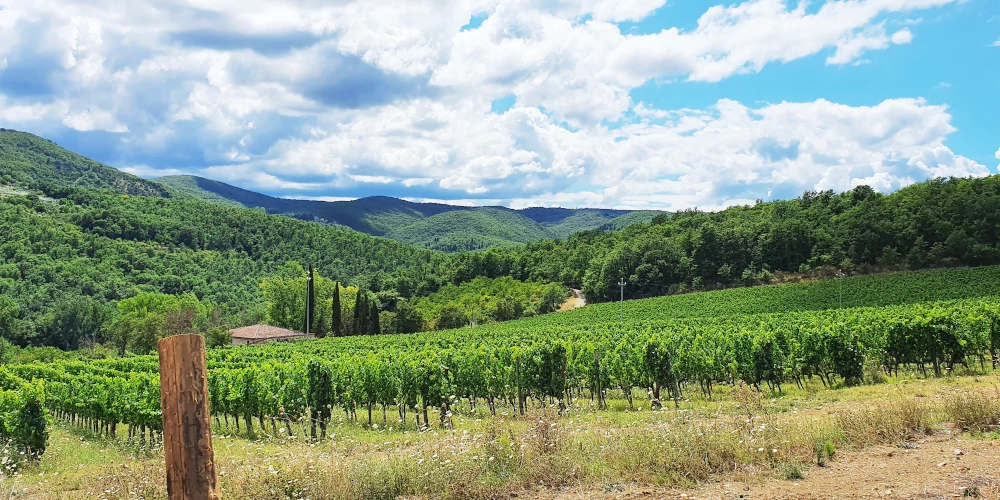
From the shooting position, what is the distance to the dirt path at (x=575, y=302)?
86088 millimetres

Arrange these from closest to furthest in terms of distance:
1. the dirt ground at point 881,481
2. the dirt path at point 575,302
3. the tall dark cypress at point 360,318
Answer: the dirt ground at point 881,481 < the tall dark cypress at point 360,318 < the dirt path at point 575,302

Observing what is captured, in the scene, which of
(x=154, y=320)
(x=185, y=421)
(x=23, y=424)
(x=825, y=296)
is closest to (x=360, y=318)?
(x=154, y=320)

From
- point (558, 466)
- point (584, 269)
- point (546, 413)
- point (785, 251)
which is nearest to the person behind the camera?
point (558, 466)

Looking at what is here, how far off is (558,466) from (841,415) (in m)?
4.79

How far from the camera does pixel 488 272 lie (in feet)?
Answer: 371

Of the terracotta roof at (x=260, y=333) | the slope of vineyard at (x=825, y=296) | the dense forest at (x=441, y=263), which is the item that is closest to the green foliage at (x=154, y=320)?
the dense forest at (x=441, y=263)

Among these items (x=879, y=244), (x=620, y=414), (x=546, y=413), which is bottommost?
(x=620, y=414)

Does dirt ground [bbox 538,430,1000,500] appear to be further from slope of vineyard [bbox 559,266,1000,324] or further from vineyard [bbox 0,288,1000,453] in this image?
slope of vineyard [bbox 559,266,1000,324]

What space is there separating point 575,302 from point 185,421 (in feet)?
287

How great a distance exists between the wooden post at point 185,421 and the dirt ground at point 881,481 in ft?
12.5

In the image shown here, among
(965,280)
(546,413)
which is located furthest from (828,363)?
(965,280)

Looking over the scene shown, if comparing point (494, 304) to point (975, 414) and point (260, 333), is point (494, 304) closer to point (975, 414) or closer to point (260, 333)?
point (260, 333)

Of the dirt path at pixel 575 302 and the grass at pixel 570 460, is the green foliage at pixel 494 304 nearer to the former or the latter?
the dirt path at pixel 575 302

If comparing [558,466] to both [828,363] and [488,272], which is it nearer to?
[828,363]
